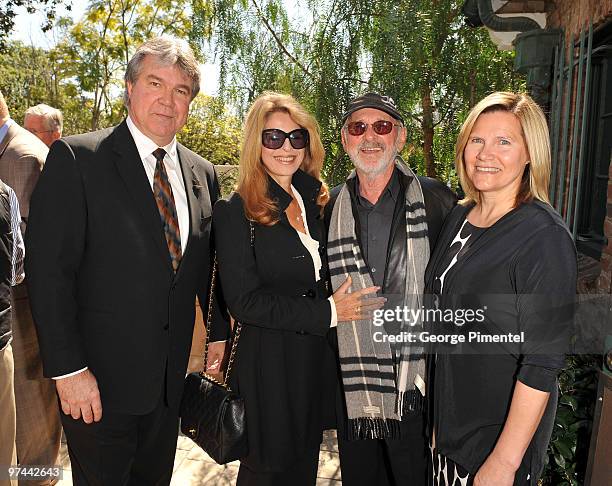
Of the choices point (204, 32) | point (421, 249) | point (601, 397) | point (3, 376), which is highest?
point (204, 32)

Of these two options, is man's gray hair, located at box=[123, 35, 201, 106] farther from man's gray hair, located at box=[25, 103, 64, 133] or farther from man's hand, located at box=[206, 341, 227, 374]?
man's gray hair, located at box=[25, 103, 64, 133]

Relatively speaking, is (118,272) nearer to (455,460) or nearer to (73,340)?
(73,340)

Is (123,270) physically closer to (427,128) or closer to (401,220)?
(401,220)

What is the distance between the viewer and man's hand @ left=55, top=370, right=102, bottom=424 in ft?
7.07

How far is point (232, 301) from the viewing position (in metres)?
2.35

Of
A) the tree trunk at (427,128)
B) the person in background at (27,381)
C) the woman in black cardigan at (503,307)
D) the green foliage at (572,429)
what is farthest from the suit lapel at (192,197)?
the green foliage at (572,429)

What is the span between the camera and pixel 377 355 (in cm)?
254

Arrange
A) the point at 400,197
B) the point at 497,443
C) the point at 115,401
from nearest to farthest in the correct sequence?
the point at 497,443
the point at 115,401
the point at 400,197

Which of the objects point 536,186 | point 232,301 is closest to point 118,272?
point 232,301

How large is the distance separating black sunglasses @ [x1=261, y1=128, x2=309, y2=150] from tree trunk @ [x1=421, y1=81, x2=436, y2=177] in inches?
51.8

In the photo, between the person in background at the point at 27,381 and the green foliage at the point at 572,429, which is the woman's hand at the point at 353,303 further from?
the person in background at the point at 27,381

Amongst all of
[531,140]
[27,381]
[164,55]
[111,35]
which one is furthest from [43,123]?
[111,35]

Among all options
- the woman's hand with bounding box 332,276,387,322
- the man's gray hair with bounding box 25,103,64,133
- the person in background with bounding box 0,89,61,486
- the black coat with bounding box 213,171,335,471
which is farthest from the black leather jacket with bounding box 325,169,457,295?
the man's gray hair with bounding box 25,103,64,133

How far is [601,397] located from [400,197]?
1.24 metres
